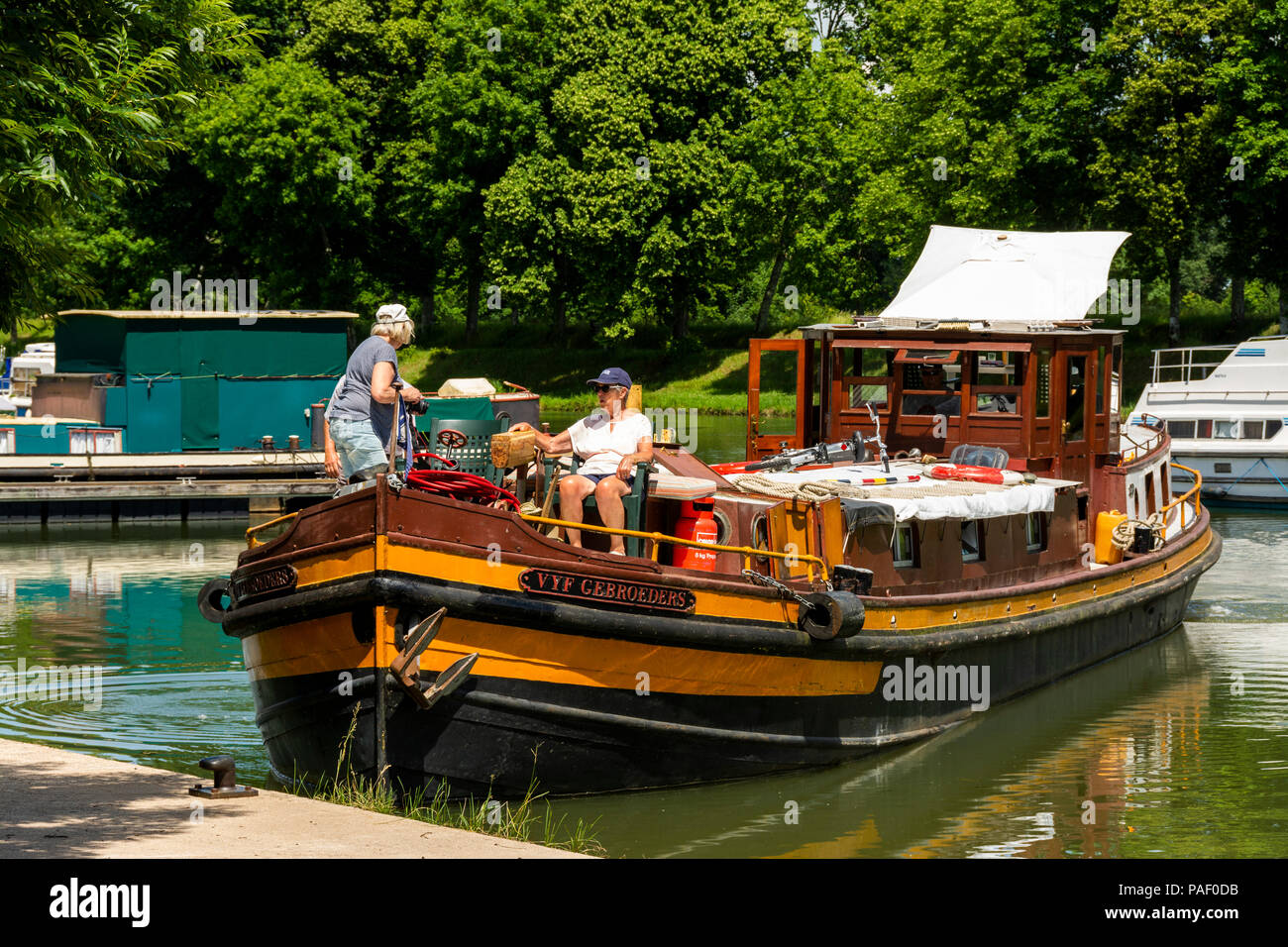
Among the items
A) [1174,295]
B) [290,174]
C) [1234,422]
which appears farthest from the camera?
[290,174]

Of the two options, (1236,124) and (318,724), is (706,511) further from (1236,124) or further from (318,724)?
(1236,124)

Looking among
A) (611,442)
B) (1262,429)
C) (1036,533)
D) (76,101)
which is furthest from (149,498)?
(76,101)

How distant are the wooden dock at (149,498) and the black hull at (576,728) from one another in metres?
18.3

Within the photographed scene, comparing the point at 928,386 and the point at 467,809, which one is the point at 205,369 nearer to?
the point at 928,386

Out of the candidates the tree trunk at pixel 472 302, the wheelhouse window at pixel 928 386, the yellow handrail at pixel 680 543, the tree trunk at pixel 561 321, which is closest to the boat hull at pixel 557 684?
the yellow handrail at pixel 680 543

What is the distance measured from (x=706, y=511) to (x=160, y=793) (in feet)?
16.0

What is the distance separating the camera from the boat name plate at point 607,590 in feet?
35.2

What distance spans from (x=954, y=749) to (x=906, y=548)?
199 cm

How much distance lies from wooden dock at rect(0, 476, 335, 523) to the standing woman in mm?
18989

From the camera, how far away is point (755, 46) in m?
57.5

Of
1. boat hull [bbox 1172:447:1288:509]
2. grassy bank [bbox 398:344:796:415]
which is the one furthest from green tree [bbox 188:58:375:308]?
boat hull [bbox 1172:447:1288:509]

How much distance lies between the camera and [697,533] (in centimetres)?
1271

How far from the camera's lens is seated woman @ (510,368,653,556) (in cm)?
1180
